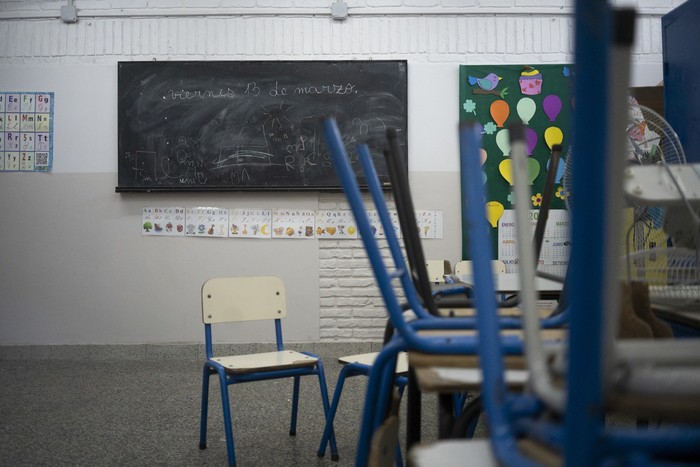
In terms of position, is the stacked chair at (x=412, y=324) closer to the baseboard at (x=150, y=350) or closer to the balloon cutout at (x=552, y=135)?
the baseboard at (x=150, y=350)

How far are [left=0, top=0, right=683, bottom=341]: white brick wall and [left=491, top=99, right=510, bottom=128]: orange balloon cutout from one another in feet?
1.02

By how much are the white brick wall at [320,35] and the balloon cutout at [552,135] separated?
476 millimetres

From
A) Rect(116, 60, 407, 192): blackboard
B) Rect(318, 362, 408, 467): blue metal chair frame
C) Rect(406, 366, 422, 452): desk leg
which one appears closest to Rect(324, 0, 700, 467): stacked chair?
Rect(406, 366, 422, 452): desk leg

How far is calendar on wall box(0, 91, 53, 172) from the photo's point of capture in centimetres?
451

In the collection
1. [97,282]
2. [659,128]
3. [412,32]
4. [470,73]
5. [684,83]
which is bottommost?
[97,282]

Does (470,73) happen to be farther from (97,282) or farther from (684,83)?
(97,282)

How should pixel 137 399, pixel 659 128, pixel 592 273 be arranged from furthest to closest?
pixel 137 399 < pixel 659 128 < pixel 592 273

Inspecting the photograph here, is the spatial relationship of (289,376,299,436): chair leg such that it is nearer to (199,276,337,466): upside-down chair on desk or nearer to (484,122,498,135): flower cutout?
(199,276,337,466): upside-down chair on desk

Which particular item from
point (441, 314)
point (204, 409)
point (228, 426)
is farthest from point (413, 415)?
point (204, 409)

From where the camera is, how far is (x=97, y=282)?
4520 millimetres

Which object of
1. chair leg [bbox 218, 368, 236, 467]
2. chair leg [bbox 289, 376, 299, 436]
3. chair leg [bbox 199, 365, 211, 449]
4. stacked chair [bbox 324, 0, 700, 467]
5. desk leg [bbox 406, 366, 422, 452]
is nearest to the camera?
stacked chair [bbox 324, 0, 700, 467]

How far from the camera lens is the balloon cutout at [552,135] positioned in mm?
4418

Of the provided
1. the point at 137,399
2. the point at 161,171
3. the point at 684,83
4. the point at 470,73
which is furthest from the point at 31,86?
the point at 684,83

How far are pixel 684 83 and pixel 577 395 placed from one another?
341 centimetres
